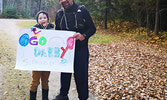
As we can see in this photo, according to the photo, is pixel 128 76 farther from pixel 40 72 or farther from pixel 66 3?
pixel 66 3

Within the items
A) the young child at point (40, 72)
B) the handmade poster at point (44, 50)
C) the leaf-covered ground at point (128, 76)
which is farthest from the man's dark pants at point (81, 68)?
the leaf-covered ground at point (128, 76)

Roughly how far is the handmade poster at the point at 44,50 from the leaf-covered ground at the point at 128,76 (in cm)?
181

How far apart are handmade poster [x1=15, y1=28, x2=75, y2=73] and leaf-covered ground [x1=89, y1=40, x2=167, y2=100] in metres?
1.81

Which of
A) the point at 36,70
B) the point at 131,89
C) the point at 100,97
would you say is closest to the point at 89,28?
the point at 36,70

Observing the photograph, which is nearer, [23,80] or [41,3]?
[23,80]

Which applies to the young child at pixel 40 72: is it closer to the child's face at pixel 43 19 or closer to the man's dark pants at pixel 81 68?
the child's face at pixel 43 19

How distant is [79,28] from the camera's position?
2953 mm

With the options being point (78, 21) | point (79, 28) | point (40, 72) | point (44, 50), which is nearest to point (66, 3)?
point (78, 21)

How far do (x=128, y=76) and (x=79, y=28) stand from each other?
3275mm

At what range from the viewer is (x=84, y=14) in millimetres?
2906

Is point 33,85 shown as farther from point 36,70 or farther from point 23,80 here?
point 23,80

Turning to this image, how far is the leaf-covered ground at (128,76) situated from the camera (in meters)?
4.39

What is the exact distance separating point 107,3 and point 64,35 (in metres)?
15.7

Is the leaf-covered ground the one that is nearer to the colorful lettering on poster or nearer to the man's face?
the colorful lettering on poster
